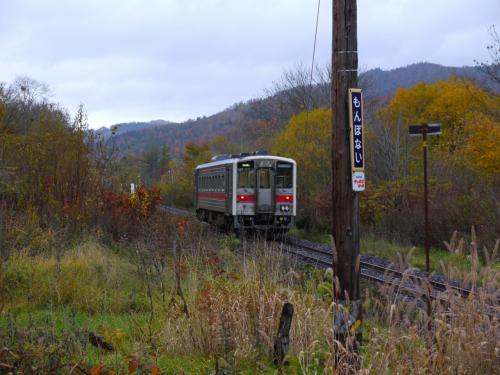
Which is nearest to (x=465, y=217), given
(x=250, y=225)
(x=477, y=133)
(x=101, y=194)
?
(x=477, y=133)

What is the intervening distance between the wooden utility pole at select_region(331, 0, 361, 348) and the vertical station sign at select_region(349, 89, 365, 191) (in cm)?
4

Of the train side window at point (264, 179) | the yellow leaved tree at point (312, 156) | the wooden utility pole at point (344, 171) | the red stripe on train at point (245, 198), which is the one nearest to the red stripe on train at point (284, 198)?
the train side window at point (264, 179)

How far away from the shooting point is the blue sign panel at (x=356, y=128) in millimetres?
4727

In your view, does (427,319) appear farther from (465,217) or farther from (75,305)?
(465,217)

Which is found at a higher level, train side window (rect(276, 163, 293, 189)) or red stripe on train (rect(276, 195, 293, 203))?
train side window (rect(276, 163, 293, 189))

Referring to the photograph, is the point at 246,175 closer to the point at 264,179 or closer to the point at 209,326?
the point at 264,179

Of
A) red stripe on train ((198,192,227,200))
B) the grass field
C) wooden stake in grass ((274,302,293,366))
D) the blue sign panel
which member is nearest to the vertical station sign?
the blue sign panel

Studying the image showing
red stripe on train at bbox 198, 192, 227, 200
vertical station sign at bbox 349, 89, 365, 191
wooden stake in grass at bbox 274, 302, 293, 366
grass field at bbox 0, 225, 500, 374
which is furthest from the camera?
red stripe on train at bbox 198, 192, 227, 200

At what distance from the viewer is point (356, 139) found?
4.75 meters

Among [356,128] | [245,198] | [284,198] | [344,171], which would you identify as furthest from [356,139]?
[284,198]

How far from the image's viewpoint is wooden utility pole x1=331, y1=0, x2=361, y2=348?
4.72 metres

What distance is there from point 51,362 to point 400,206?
56.5 ft

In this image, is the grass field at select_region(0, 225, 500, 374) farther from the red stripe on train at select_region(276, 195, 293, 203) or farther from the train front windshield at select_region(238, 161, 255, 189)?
the red stripe on train at select_region(276, 195, 293, 203)

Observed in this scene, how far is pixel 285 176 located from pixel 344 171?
55.6 feet
